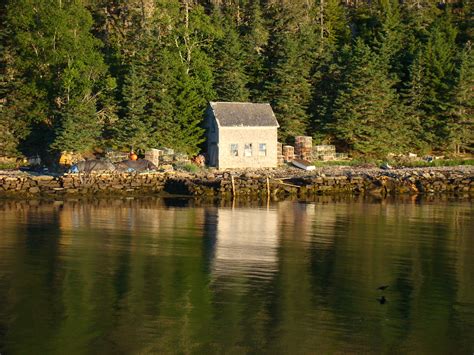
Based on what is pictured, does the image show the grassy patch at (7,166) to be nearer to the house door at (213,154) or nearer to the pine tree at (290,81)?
the house door at (213,154)

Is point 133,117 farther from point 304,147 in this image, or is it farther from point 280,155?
point 304,147

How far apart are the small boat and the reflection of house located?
1465 cm

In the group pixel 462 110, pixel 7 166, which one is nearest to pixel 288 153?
pixel 462 110

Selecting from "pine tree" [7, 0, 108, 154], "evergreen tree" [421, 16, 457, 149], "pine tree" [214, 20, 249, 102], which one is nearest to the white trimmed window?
"pine tree" [214, 20, 249, 102]

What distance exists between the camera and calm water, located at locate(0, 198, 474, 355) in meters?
18.8

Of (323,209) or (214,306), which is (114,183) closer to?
(323,209)

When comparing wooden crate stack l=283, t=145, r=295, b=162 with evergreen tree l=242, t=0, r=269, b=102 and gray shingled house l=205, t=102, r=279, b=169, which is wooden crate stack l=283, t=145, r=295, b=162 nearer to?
gray shingled house l=205, t=102, r=279, b=169

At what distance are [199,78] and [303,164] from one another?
36.3 ft

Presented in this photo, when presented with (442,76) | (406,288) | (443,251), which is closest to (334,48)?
(442,76)

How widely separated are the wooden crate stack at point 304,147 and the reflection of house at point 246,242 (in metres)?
17.5

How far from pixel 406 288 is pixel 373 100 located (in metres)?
40.5

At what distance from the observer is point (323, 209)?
44094 millimetres

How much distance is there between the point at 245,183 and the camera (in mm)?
51656

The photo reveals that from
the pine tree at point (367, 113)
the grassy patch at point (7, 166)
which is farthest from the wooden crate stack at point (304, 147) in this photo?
the grassy patch at point (7, 166)
